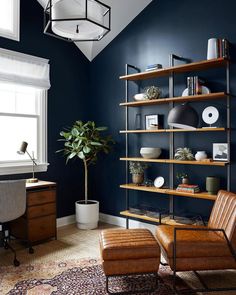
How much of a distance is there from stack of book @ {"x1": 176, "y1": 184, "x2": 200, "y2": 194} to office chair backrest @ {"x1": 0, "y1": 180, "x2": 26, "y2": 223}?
5.85ft

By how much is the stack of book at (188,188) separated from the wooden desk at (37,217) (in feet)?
5.15

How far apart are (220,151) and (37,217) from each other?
2.27 m

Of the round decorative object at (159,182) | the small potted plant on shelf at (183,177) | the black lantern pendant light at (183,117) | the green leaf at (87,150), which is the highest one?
the black lantern pendant light at (183,117)

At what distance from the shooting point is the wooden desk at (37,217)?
137 inches

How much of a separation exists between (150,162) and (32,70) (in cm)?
204

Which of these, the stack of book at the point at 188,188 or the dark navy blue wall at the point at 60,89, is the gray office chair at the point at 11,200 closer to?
the dark navy blue wall at the point at 60,89

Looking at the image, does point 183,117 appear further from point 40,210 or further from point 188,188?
point 40,210

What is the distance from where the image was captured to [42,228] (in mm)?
3639

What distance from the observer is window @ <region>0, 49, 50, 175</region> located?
3.84 m

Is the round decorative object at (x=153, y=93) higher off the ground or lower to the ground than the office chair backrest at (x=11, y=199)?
higher

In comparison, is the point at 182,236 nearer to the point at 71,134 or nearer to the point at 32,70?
the point at 71,134

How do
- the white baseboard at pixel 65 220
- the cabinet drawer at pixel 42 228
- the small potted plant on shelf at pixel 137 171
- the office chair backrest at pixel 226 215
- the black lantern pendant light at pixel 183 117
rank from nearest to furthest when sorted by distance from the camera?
the office chair backrest at pixel 226 215 → the black lantern pendant light at pixel 183 117 → the cabinet drawer at pixel 42 228 → the small potted plant on shelf at pixel 137 171 → the white baseboard at pixel 65 220

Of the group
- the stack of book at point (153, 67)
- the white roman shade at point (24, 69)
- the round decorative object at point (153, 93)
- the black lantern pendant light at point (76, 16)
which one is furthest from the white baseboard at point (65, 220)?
the black lantern pendant light at point (76, 16)

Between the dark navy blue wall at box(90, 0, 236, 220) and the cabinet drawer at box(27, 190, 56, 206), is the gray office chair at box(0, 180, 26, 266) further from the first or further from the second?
the dark navy blue wall at box(90, 0, 236, 220)
